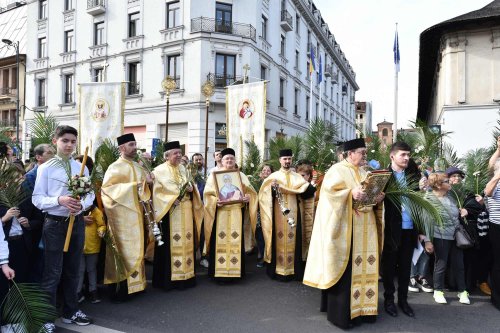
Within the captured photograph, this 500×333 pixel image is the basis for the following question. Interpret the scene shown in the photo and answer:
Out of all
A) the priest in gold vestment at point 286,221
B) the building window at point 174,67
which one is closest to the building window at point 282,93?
the building window at point 174,67

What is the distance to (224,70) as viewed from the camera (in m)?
23.5

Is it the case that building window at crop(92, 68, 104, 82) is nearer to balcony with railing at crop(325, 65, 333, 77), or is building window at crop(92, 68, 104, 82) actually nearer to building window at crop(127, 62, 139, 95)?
building window at crop(127, 62, 139, 95)

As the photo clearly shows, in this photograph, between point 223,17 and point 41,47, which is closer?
point 223,17

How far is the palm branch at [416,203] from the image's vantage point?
4.32m

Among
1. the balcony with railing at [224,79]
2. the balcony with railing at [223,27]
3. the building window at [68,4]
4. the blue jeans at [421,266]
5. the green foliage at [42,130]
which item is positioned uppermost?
the building window at [68,4]

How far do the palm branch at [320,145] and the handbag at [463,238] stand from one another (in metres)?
4.01

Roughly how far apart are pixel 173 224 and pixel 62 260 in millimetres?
1878

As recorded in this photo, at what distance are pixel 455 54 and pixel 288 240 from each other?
54.6ft

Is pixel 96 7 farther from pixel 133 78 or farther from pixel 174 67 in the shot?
pixel 174 67

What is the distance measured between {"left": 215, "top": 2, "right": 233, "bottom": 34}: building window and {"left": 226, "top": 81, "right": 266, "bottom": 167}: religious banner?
39.6ft

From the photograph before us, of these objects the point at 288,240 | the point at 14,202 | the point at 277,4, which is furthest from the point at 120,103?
the point at 277,4

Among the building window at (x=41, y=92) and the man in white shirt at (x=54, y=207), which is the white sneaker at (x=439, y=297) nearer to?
the man in white shirt at (x=54, y=207)

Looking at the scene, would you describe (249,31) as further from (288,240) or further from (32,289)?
(32,289)

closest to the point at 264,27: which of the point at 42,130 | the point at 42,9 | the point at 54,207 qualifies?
the point at 42,9
